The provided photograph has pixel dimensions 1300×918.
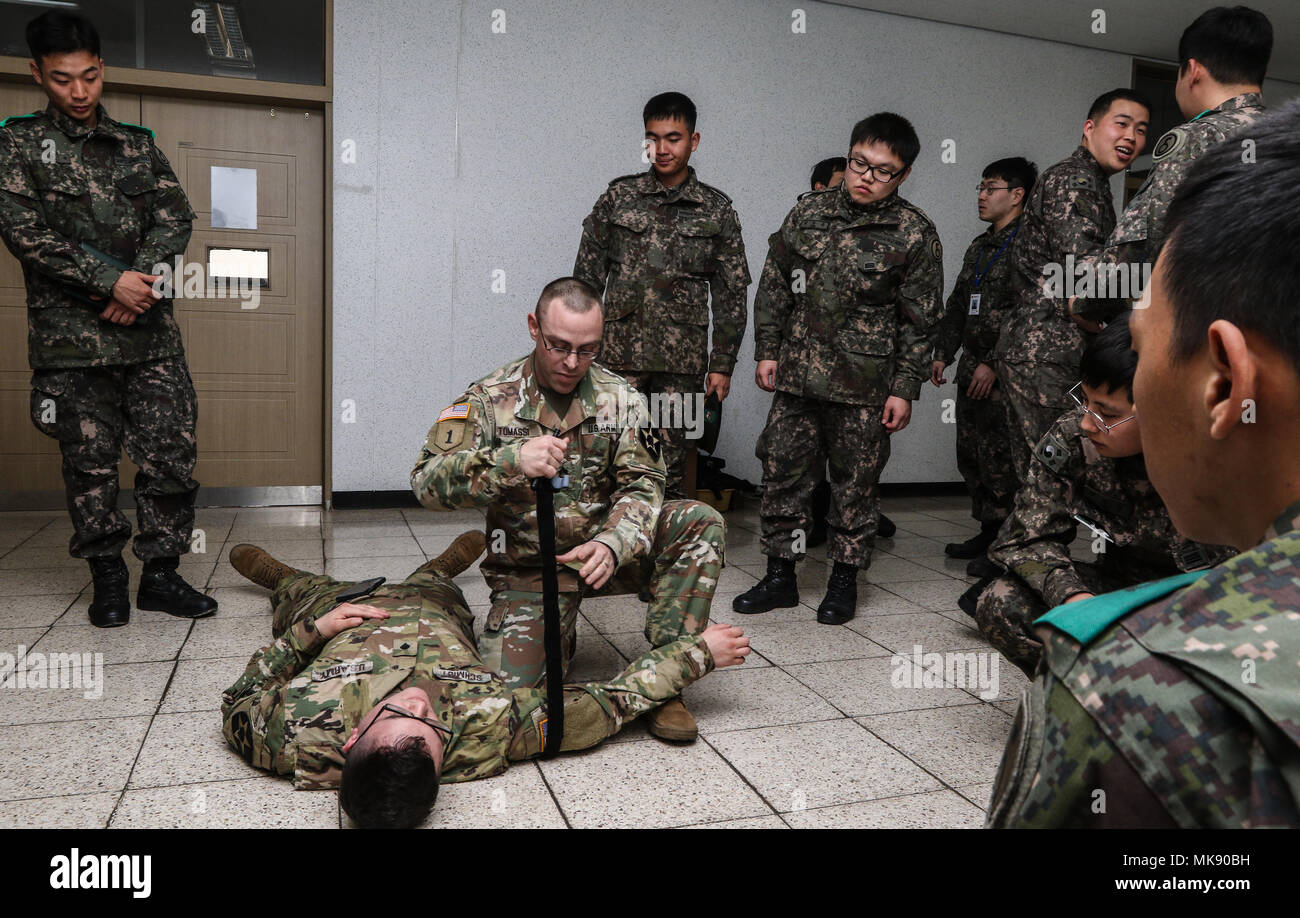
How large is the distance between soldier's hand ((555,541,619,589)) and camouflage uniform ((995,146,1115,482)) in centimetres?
178

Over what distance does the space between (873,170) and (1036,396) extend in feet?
3.08

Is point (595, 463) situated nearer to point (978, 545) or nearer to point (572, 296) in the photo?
point (572, 296)

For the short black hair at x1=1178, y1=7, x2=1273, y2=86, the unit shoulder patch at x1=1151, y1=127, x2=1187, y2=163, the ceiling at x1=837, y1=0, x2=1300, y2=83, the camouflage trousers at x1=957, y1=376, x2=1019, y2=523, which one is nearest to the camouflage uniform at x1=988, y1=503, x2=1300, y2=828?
the unit shoulder patch at x1=1151, y1=127, x2=1187, y2=163

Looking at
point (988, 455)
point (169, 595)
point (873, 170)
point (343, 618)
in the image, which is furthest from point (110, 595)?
point (988, 455)

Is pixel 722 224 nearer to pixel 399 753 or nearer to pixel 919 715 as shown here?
pixel 919 715

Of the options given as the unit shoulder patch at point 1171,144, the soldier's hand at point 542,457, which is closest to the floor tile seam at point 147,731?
the soldier's hand at point 542,457

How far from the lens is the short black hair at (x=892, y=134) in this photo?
9.68 feet

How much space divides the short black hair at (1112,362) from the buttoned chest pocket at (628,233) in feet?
6.76

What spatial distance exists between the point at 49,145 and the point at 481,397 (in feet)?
5.45

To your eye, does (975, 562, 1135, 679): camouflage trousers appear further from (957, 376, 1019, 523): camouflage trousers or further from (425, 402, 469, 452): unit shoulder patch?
(957, 376, 1019, 523): camouflage trousers

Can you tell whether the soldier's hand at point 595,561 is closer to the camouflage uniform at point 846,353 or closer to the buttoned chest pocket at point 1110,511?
the buttoned chest pocket at point 1110,511

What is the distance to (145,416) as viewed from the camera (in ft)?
9.48

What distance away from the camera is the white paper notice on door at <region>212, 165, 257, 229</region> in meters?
4.69
